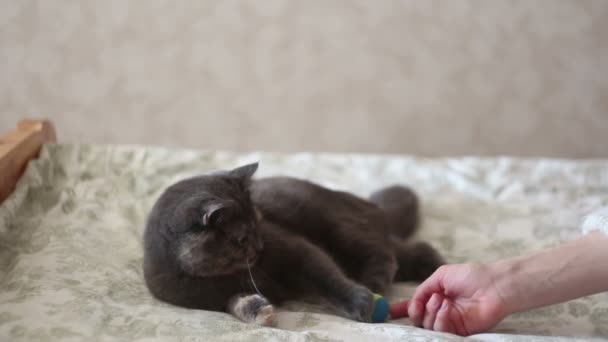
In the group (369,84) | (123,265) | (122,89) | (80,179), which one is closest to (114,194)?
(80,179)

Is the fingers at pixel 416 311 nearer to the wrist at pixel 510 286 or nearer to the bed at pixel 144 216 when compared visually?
the bed at pixel 144 216

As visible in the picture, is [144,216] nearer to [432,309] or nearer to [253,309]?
[253,309]

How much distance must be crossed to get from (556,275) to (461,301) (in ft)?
0.56

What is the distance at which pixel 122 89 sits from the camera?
2.63 m

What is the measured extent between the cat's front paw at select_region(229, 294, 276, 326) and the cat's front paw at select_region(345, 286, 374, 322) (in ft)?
0.55

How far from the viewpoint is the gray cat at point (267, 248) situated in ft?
3.72

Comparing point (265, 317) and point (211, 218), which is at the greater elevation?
point (211, 218)

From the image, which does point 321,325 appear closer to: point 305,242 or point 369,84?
point 305,242

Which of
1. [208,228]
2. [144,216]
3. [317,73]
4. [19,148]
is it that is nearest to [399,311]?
[208,228]

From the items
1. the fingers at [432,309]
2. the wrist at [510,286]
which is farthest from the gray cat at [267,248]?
the wrist at [510,286]

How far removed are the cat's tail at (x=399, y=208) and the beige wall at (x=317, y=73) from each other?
1024 millimetres

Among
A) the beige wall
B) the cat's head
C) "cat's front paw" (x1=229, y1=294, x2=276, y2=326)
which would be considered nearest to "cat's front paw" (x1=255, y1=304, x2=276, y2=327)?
"cat's front paw" (x1=229, y1=294, x2=276, y2=326)

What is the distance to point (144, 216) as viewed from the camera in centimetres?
165

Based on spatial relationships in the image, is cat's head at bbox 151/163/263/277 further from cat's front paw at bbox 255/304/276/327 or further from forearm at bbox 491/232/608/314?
forearm at bbox 491/232/608/314
